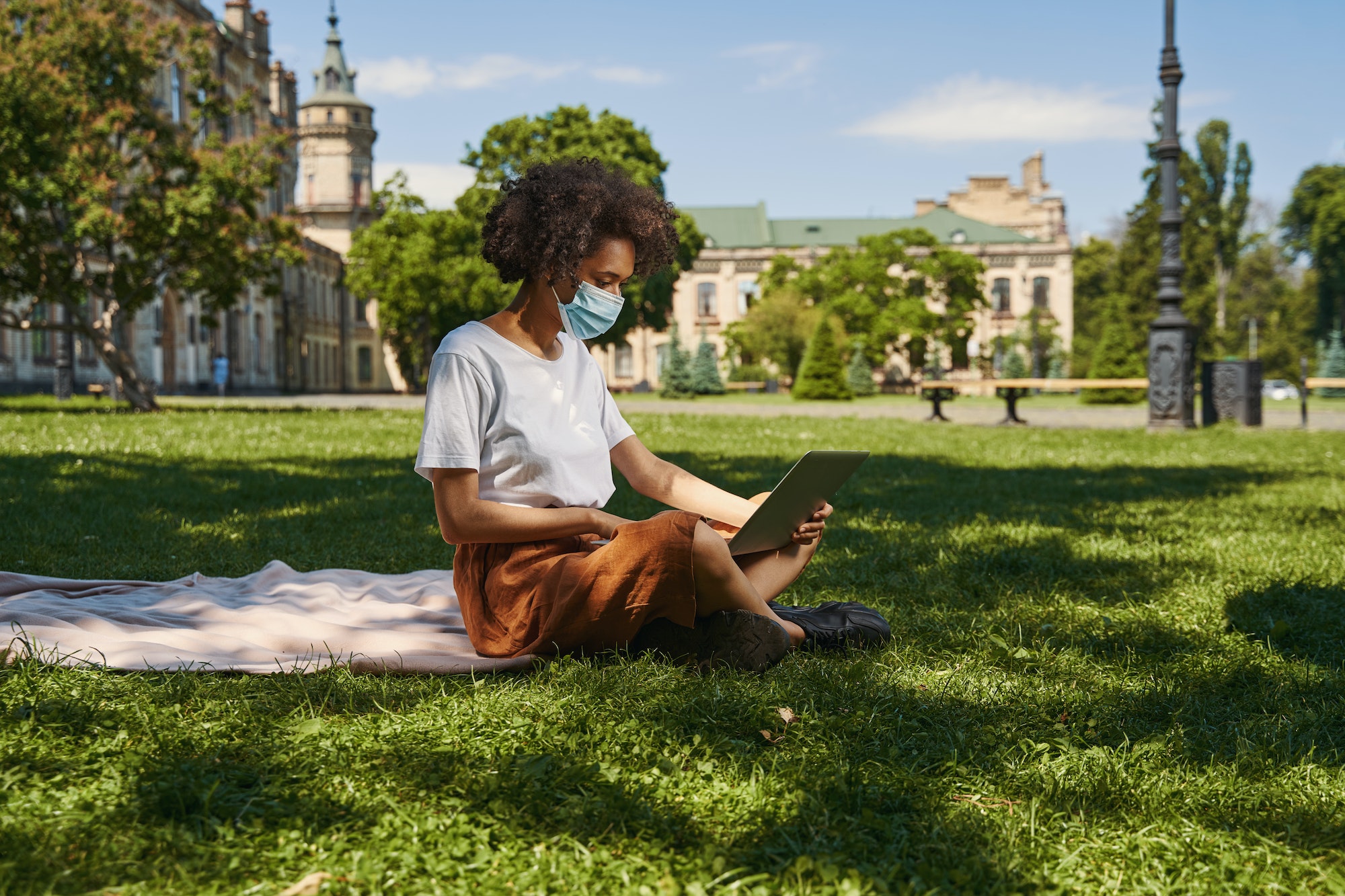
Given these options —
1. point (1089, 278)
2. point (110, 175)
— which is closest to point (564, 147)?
point (110, 175)

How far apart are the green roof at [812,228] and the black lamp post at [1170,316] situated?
5610cm

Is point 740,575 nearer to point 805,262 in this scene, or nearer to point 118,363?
point 118,363

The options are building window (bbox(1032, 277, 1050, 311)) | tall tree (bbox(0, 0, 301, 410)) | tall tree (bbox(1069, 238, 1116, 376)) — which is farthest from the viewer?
tall tree (bbox(1069, 238, 1116, 376))

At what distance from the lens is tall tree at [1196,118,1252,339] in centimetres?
6325

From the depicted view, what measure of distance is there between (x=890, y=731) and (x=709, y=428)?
44.4 ft

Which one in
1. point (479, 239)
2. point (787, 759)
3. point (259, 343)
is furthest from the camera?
point (259, 343)

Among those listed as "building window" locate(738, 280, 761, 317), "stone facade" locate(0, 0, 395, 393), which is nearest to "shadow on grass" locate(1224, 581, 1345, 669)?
"stone facade" locate(0, 0, 395, 393)

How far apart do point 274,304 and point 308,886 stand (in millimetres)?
57191

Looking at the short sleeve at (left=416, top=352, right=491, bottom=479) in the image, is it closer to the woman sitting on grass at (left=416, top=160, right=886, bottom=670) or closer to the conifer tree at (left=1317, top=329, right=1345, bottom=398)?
the woman sitting on grass at (left=416, top=160, right=886, bottom=670)

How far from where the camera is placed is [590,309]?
128 inches

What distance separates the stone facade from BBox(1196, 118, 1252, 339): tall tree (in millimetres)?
46699

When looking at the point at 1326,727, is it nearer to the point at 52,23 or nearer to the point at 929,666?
the point at 929,666

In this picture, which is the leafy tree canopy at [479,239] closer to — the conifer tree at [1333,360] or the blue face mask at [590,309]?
the blue face mask at [590,309]

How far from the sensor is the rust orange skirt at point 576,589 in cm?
303
